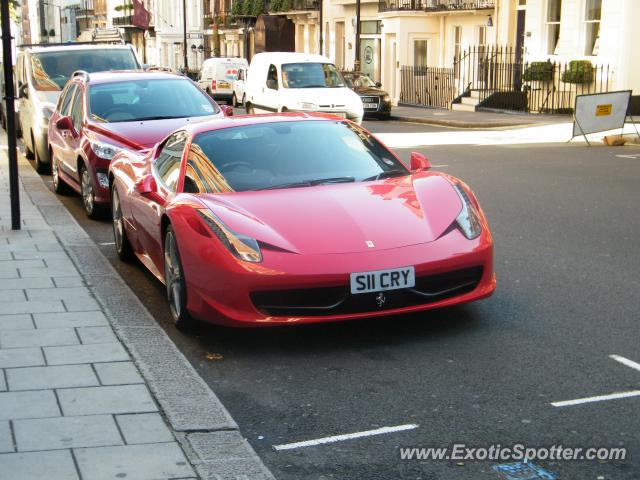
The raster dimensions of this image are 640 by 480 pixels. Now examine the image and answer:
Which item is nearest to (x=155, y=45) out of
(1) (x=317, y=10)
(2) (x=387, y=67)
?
(1) (x=317, y=10)

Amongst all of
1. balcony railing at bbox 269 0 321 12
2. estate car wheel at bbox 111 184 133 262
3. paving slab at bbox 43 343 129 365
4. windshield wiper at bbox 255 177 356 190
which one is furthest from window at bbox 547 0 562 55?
paving slab at bbox 43 343 129 365

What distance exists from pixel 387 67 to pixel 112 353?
38052 millimetres

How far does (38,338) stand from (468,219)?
2.79 metres

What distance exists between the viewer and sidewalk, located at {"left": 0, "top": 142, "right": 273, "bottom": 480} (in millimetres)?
4332

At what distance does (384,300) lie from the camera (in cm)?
615

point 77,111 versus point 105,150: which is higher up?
point 77,111

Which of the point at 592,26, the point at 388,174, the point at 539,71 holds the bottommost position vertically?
the point at 539,71

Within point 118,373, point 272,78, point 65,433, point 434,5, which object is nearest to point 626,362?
point 118,373

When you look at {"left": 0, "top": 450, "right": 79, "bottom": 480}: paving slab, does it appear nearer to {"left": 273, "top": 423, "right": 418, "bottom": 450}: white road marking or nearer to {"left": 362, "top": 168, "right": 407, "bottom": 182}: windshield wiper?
{"left": 273, "top": 423, "right": 418, "bottom": 450}: white road marking

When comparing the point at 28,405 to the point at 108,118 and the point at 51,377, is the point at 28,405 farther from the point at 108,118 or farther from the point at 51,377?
the point at 108,118

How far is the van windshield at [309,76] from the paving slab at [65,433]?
22128 mm

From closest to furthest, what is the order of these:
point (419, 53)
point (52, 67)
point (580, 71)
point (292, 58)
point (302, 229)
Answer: point (302, 229), point (52, 67), point (292, 58), point (580, 71), point (419, 53)

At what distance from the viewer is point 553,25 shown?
103 ft

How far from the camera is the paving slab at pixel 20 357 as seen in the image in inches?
227
